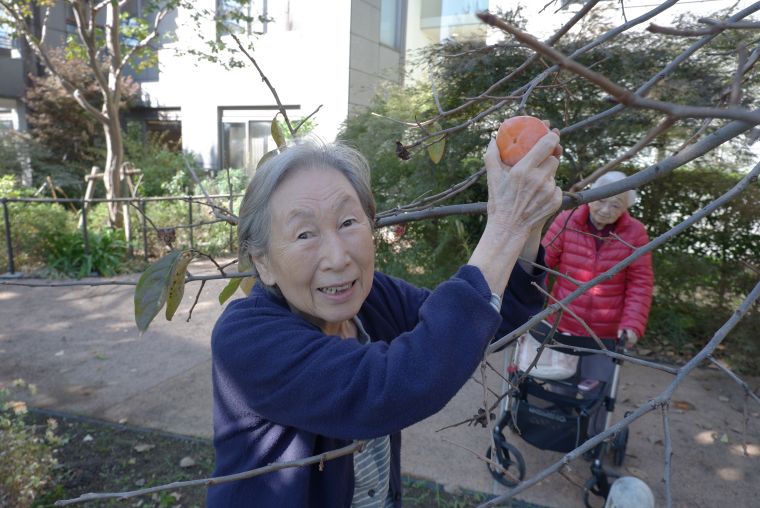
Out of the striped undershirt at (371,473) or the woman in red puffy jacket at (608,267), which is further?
the woman in red puffy jacket at (608,267)

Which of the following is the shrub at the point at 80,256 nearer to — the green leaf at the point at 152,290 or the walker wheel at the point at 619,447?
the walker wheel at the point at 619,447

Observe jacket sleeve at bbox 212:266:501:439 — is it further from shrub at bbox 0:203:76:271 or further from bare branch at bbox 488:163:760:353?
shrub at bbox 0:203:76:271

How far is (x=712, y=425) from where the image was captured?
4105 millimetres

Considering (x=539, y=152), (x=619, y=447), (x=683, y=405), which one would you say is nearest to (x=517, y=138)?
(x=539, y=152)

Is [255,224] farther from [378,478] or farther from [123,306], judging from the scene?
Result: [123,306]

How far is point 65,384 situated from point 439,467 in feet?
10.1

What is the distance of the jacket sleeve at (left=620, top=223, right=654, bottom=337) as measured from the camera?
132 inches

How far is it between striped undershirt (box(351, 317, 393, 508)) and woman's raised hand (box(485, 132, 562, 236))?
67 cm

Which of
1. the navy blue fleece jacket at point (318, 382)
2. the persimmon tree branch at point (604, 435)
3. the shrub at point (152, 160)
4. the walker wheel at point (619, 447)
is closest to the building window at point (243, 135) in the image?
the shrub at point (152, 160)

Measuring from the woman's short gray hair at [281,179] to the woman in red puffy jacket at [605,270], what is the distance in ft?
7.03

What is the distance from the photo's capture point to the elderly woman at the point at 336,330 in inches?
42.4

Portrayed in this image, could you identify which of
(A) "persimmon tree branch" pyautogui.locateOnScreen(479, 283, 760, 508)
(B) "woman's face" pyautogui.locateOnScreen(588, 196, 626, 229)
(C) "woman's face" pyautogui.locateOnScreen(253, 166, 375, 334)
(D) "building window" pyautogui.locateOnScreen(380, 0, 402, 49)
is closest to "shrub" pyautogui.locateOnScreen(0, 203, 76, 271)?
(D) "building window" pyautogui.locateOnScreen(380, 0, 402, 49)

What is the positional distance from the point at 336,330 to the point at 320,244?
359 mm

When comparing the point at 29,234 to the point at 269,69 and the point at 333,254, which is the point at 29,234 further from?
the point at 333,254
